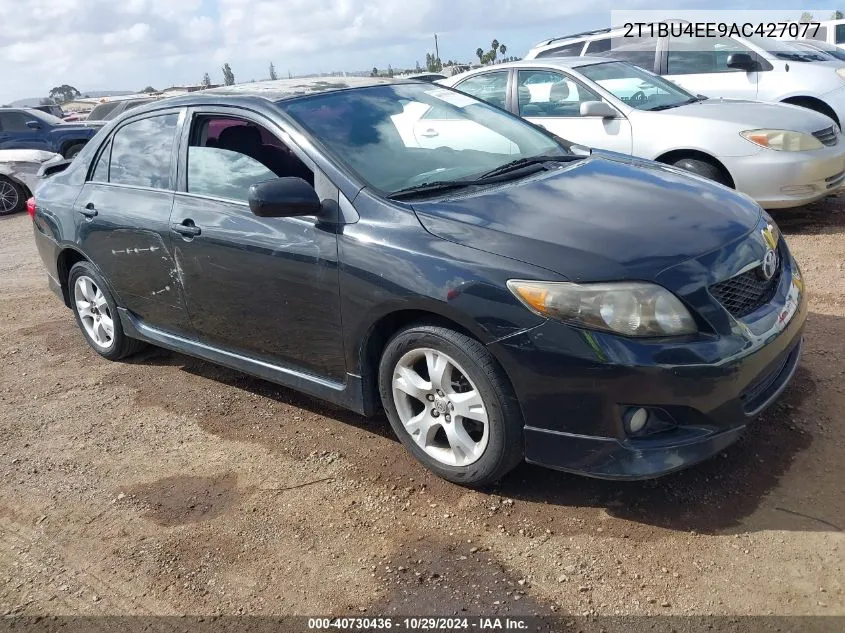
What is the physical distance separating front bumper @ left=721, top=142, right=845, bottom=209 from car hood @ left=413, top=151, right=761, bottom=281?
10.3 ft

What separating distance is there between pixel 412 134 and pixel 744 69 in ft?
22.1

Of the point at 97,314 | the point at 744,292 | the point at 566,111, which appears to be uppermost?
the point at 566,111

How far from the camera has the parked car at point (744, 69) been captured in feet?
29.3

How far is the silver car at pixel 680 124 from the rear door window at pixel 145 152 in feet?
12.9

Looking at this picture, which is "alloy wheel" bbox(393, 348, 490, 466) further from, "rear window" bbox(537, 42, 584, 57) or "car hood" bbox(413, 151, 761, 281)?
"rear window" bbox(537, 42, 584, 57)

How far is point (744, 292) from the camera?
9.96 ft

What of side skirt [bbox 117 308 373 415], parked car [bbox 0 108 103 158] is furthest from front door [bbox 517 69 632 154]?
parked car [bbox 0 108 103 158]

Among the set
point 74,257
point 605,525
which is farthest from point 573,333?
point 74,257

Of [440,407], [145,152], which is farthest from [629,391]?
[145,152]

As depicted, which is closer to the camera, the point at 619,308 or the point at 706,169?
the point at 619,308

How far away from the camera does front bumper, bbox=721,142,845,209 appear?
6449mm

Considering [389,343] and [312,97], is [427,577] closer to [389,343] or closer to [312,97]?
[389,343]

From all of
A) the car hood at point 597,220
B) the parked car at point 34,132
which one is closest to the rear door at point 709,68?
the car hood at point 597,220

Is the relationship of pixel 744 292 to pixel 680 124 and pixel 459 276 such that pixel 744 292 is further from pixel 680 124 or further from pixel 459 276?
pixel 680 124
